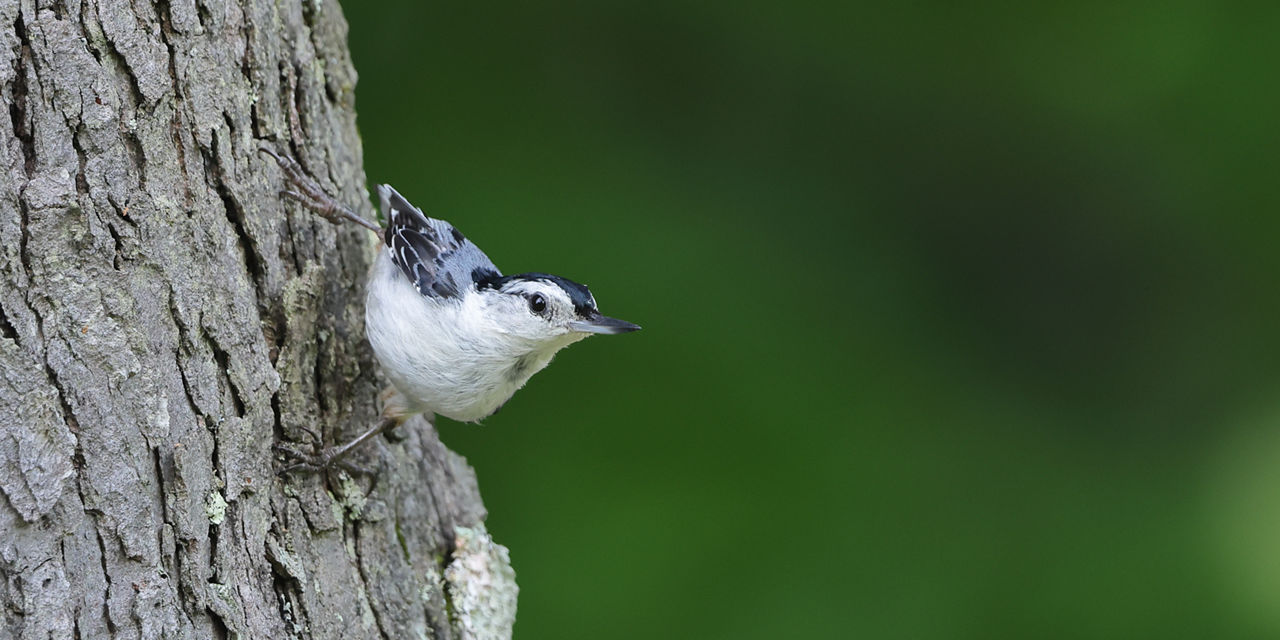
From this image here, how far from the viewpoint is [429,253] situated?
207cm

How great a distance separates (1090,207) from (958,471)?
36.3 inches

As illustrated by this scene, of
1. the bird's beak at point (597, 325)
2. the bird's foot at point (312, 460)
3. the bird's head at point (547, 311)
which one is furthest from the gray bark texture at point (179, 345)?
the bird's beak at point (597, 325)

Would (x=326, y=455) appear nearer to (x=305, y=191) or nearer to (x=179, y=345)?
(x=179, y=345)

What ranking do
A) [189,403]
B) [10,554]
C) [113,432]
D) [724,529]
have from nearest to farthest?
[10,554] < [113,432] < [189,403] < [724,529]

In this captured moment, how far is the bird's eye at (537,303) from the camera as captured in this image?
6.59ft

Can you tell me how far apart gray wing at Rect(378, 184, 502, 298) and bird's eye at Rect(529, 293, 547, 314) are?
0.14 meters

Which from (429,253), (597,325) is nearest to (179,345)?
(429,253)

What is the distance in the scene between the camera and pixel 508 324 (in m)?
2.00

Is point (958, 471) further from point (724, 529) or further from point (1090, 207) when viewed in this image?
point (1090, 207)

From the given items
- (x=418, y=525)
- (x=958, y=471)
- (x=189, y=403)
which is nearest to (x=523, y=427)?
(x=418, y=525)

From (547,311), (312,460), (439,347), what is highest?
(547,311)

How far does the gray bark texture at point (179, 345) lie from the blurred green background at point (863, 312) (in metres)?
0.97

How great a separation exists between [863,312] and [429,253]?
1.54m

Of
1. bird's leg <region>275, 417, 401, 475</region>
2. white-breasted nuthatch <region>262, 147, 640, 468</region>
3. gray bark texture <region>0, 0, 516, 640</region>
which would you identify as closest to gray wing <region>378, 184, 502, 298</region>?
white-breasted nuthatch <region>262, 147, 640, 468</region>
